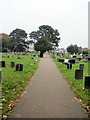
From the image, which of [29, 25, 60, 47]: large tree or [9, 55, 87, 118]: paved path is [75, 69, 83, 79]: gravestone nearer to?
[9, 55, 87, 118]: paved path

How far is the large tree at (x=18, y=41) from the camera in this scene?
75.1m

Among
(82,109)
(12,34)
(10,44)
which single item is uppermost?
(12,34)

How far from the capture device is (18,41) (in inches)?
3049

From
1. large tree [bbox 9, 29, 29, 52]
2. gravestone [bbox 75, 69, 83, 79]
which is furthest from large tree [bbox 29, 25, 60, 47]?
gravestone [bbox 75, 69, 83, 79]

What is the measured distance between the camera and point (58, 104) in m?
5.16

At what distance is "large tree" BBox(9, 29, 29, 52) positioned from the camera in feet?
246

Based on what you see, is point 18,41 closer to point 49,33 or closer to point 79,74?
point 49,33

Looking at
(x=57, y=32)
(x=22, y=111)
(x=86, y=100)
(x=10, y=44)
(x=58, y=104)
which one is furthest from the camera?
(x=57, y=32)

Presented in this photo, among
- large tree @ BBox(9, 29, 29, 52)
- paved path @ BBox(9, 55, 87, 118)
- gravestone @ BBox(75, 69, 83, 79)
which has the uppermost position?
large tree @ BBox(9, 29, 29, 52)

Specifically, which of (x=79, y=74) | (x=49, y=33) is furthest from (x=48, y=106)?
(x=49, y=33)

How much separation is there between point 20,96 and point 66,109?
2258 millimetres

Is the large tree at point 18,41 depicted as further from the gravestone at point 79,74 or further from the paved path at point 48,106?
the paved path at point 48,106

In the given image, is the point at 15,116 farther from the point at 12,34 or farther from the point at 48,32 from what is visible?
the point at 12,34

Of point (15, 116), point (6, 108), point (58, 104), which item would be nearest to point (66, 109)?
point (58, 104)
